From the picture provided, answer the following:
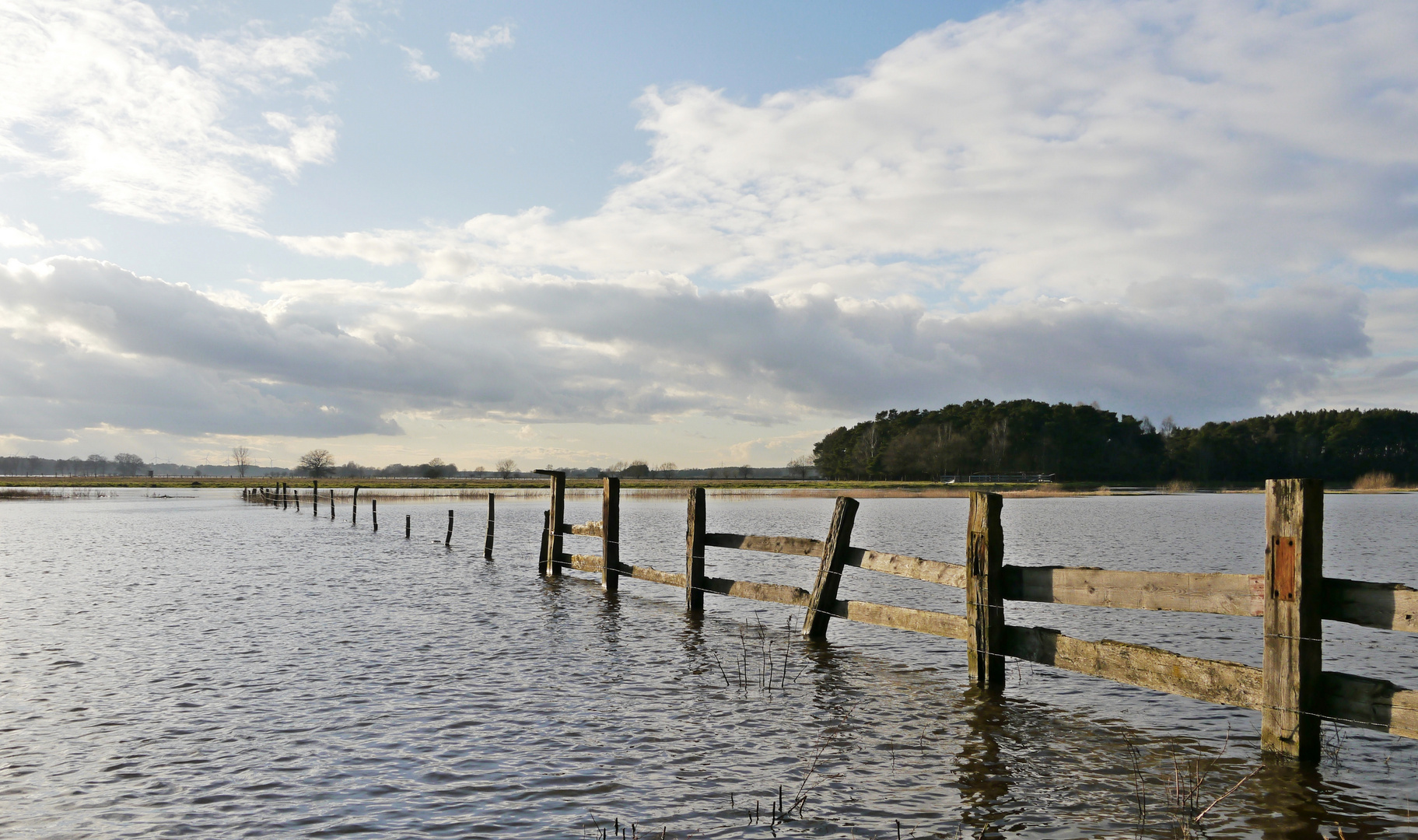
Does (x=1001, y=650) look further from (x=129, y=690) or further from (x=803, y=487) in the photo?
(x=803, y=487)

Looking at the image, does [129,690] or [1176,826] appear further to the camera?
[129,690]

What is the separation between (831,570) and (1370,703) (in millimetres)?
7211

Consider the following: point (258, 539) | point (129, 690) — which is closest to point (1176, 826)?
point (129, 690)

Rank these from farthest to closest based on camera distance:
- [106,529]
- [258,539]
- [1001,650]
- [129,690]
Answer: [106,529] < [258,539] < [129,690] < [1001,650]

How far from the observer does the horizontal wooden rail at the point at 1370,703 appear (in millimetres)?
6668

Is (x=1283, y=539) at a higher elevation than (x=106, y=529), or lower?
higher

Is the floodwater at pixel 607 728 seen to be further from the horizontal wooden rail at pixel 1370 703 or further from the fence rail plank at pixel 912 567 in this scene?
the fence rail plank at pixel 912 567

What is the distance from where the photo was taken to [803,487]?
143375 mm

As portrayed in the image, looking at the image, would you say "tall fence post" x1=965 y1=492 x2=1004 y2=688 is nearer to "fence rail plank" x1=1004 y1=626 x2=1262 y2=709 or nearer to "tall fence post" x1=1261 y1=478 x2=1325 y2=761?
"fence rail plank" x1=1004 y1=626 x2=1262 y2=709

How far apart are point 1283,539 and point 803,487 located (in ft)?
449

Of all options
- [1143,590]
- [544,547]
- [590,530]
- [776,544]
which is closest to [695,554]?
[776,544]

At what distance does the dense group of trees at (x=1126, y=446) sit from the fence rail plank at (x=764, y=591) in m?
140

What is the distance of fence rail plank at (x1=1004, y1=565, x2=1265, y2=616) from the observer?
7758mm

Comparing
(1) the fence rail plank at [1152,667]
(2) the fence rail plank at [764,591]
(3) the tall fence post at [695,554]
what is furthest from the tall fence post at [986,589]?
(3) the tall fence post at [695,554]
